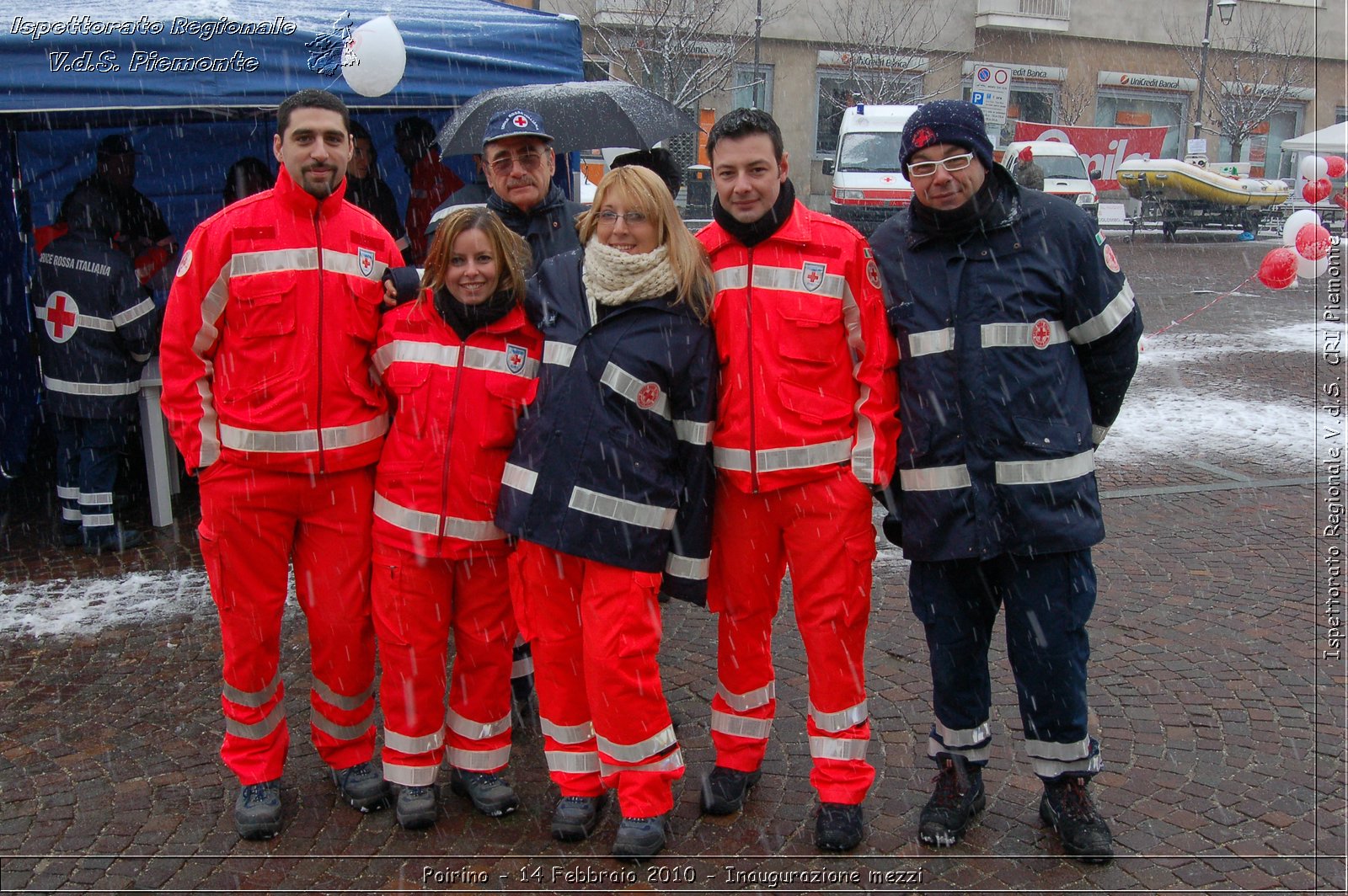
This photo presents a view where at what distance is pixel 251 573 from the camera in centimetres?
370

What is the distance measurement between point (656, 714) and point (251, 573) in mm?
1390

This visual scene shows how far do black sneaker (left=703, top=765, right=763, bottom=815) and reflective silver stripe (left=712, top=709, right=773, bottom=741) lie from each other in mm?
128

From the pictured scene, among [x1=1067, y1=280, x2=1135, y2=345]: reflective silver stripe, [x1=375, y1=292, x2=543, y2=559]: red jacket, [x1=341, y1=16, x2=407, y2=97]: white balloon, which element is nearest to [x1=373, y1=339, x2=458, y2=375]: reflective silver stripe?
[x1=375, y1=292, x2=543, y2=559]: red jacket

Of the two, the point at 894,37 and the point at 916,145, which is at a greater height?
the point at 894,37

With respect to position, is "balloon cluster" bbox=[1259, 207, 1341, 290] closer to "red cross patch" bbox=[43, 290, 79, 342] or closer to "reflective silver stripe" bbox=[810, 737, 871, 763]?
"reflective silver stripe" bbox=[810, 737, 871, 763]

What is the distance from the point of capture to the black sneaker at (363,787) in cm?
388

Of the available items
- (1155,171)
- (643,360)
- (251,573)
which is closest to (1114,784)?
(643,360)

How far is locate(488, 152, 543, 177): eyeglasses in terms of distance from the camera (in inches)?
169

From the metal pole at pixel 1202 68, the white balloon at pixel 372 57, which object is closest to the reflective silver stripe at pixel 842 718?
the white balloon at pixel 372 57

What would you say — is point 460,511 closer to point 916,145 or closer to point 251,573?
point 251,573

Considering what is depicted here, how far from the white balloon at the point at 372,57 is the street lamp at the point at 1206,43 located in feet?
116

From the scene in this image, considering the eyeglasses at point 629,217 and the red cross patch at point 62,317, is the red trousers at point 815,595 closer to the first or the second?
the eyeglasses at point 629,217

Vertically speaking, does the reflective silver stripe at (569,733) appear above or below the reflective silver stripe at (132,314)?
below

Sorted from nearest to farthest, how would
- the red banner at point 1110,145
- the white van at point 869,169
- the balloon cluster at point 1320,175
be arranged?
the balloon cluster at point 1320,175 < the white van at point 869,169 < the red banner at point 1110,145
